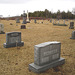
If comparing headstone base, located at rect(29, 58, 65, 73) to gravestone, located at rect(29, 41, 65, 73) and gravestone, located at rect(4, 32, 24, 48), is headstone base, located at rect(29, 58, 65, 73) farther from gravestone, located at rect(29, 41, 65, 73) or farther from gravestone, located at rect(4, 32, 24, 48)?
gravestone, located at rect(4, 32, 24, 48)

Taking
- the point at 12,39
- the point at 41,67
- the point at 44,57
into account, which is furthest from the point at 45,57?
the point at 12,39

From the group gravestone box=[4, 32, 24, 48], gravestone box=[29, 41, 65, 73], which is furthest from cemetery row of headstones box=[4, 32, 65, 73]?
gravestone box=[4, 32, 24, 48]

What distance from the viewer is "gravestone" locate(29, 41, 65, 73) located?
506cm

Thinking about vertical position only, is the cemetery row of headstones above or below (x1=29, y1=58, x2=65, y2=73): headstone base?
above

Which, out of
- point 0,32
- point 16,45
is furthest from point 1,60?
point 0,32

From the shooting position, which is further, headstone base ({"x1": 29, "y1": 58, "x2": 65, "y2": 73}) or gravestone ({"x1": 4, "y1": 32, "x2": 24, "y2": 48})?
gravestone ({"x1": 4, "y1": 32, "x2": 24, "y2": 48})

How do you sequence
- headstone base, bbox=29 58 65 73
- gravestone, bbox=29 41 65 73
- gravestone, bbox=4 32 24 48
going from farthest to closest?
gravestone, bbox=4 32 24 48, gravestone, bbox=29 41 65 73, headstone base, bbox=29 58 65 73

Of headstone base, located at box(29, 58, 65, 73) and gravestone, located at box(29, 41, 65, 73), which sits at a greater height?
gravestone, located at box(29, 41, 65, 73)

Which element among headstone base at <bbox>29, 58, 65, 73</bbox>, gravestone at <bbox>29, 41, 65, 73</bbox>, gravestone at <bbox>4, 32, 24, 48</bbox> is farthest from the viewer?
gravestone at <bbox>4, 32, 24, 48</bbox>

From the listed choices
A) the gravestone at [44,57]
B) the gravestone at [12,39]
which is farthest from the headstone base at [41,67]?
the gravestone at [12,39]

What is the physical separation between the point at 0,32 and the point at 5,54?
8520 mm

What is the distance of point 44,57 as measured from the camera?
17.1 ft

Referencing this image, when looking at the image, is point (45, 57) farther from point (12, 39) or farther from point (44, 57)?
point (12, 39)

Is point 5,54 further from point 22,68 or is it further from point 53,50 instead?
point 53,50
